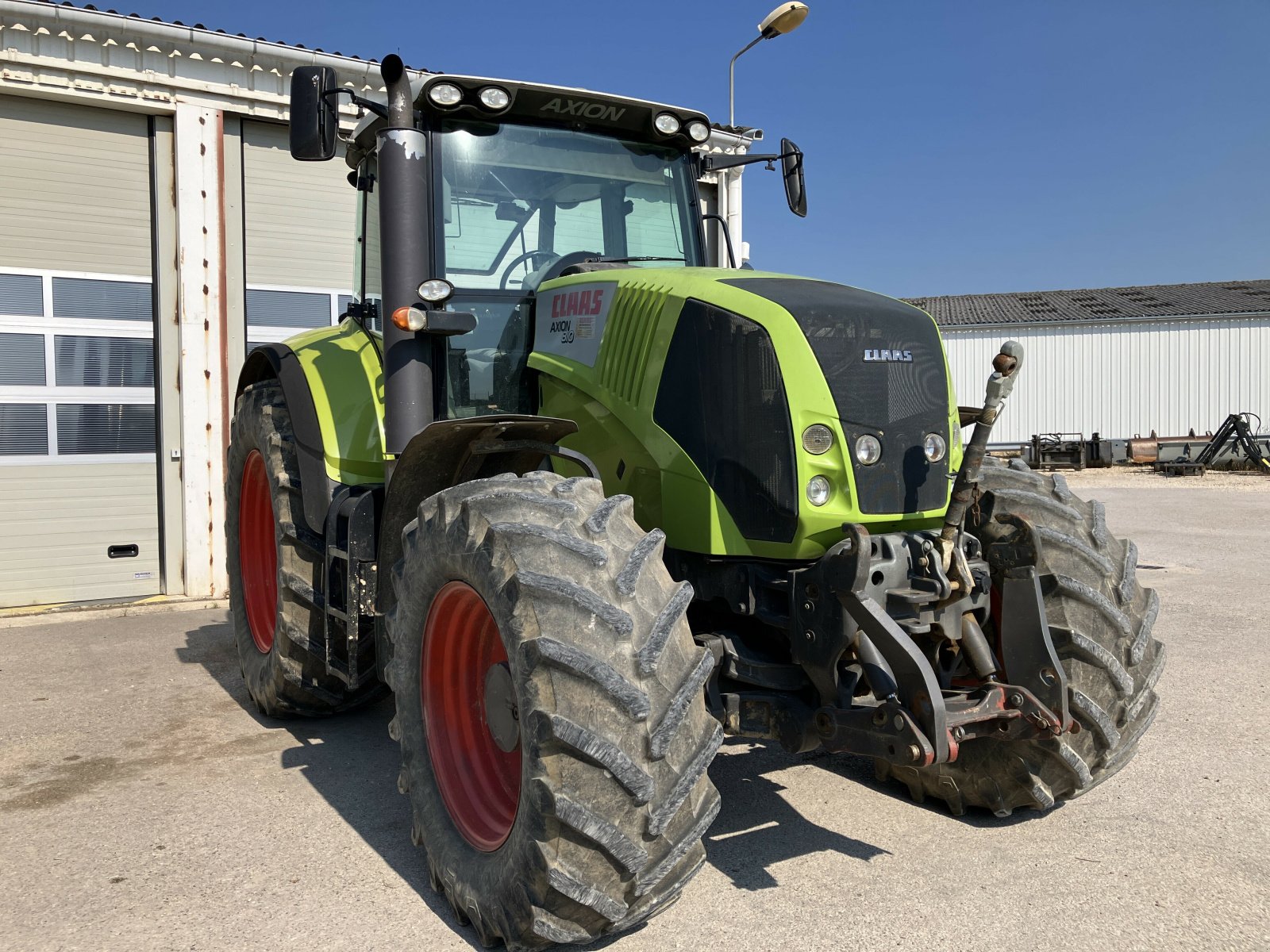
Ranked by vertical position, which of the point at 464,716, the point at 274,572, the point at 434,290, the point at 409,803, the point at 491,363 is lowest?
the point at 409,803

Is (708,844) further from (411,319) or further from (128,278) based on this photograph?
(128,278)

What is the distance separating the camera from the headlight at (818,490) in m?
3.12

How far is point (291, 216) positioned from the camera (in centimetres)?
898

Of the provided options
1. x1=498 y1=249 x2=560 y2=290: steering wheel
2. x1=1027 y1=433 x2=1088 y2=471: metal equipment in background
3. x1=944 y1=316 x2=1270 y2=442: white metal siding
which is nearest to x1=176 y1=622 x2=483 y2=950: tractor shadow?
x1=498 y1=249 x2=560 y2=290: steering wheel

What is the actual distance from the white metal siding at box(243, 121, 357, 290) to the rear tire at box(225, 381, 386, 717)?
3.68m

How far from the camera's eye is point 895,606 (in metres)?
3.10

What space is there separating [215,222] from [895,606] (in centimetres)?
716

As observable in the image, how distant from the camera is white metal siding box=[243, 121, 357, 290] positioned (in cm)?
877

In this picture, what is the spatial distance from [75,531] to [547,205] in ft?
19.1

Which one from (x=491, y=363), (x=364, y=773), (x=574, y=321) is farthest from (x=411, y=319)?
(x=364, y=773)

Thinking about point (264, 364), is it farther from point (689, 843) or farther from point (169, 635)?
point (689, 843)

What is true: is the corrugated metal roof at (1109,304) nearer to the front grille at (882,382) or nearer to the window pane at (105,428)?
the window pane at (105,428)

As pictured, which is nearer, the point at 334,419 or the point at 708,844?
the point at 708,844

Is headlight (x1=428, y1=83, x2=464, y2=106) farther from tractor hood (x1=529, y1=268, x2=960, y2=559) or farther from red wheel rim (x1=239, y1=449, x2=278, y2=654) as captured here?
red wheel rim (x1=239, y1=449, x2=278, y2=654)
